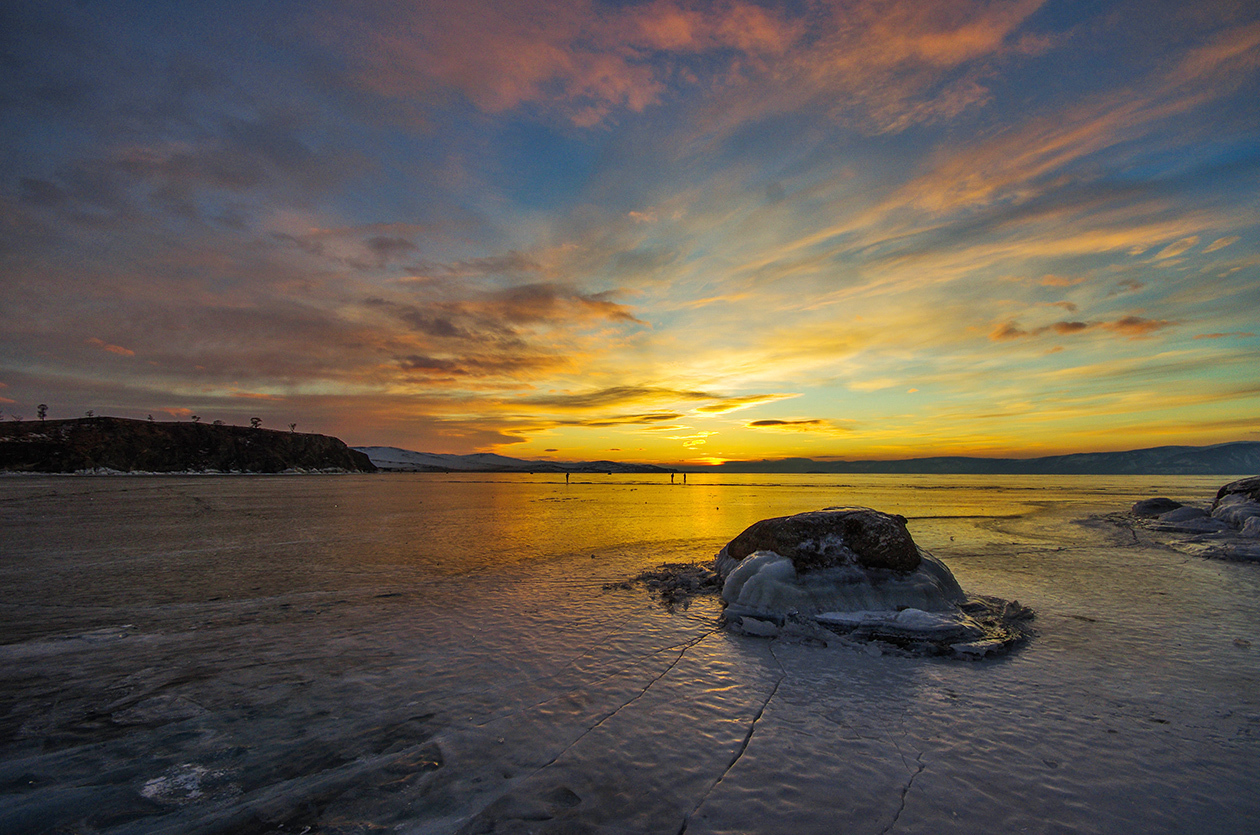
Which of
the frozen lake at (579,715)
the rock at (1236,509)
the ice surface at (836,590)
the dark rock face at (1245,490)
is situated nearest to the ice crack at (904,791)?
the frozen lake at (579,715)

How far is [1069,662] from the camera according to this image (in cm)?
781

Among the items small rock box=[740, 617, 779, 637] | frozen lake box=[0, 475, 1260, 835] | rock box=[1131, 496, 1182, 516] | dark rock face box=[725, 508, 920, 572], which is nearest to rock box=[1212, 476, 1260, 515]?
rock box=[1131, 496, 1182, 516]

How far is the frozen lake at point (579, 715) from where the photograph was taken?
14.0 ft

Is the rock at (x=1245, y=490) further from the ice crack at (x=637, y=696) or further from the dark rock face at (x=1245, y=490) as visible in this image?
the ice crack at (x=637, y=696)

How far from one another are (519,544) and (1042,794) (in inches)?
704

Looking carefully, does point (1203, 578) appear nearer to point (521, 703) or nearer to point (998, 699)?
point (998, 699)

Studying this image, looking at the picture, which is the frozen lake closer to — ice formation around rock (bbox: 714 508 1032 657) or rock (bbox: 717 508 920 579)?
ice formation around rock (bbox: 714 508 1032 657)

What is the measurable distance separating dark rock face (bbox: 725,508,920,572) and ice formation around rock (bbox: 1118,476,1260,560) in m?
15.6

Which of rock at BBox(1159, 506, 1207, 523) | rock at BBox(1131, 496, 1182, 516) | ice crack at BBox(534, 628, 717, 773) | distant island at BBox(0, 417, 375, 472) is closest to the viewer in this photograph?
ice crack at BBox(534, 628, 717, 773)

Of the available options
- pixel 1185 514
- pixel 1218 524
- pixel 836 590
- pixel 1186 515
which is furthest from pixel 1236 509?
pixel 836 590

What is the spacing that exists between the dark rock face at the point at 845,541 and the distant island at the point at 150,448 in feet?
448

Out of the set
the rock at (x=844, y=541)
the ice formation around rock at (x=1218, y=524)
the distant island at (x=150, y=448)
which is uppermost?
the distant island at (x=150, y=448)

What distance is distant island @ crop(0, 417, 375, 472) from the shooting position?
303ft

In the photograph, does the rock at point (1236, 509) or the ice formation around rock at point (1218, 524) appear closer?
the ice formation around rock at point (1218, 524)
